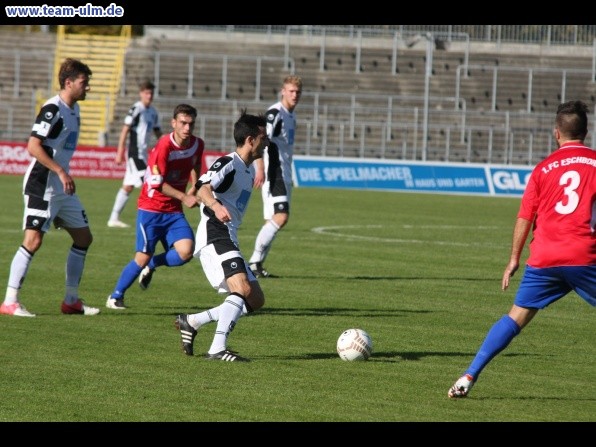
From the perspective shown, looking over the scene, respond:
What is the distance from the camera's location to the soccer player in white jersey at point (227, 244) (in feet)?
29.7

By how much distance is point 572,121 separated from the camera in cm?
770

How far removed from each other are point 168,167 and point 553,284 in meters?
5.24

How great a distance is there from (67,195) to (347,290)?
3859 mm

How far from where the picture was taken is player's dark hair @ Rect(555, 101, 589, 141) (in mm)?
7699

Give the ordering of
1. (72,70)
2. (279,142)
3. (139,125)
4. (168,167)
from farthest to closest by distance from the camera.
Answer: (139,125), (279,142), (168,167), (72,70)

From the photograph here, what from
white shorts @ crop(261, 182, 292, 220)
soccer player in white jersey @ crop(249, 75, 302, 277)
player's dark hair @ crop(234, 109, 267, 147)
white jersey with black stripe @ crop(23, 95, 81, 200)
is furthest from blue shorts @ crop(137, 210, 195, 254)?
white shorts @ crop(261, 182, 292, 220)

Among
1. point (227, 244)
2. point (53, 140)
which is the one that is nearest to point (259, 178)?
point (53, 140)

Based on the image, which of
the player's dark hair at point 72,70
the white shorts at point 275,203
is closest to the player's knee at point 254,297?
the player's dark hair at point 72,70

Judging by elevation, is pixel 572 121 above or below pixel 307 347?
above

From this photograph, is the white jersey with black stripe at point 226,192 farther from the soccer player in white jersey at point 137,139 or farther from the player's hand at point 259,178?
the soccer player in white jersey at point 137,139

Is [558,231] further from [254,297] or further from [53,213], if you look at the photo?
[53,213]

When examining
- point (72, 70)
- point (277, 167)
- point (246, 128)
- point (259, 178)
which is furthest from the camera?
point (277, 167)

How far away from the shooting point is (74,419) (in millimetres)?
6820
